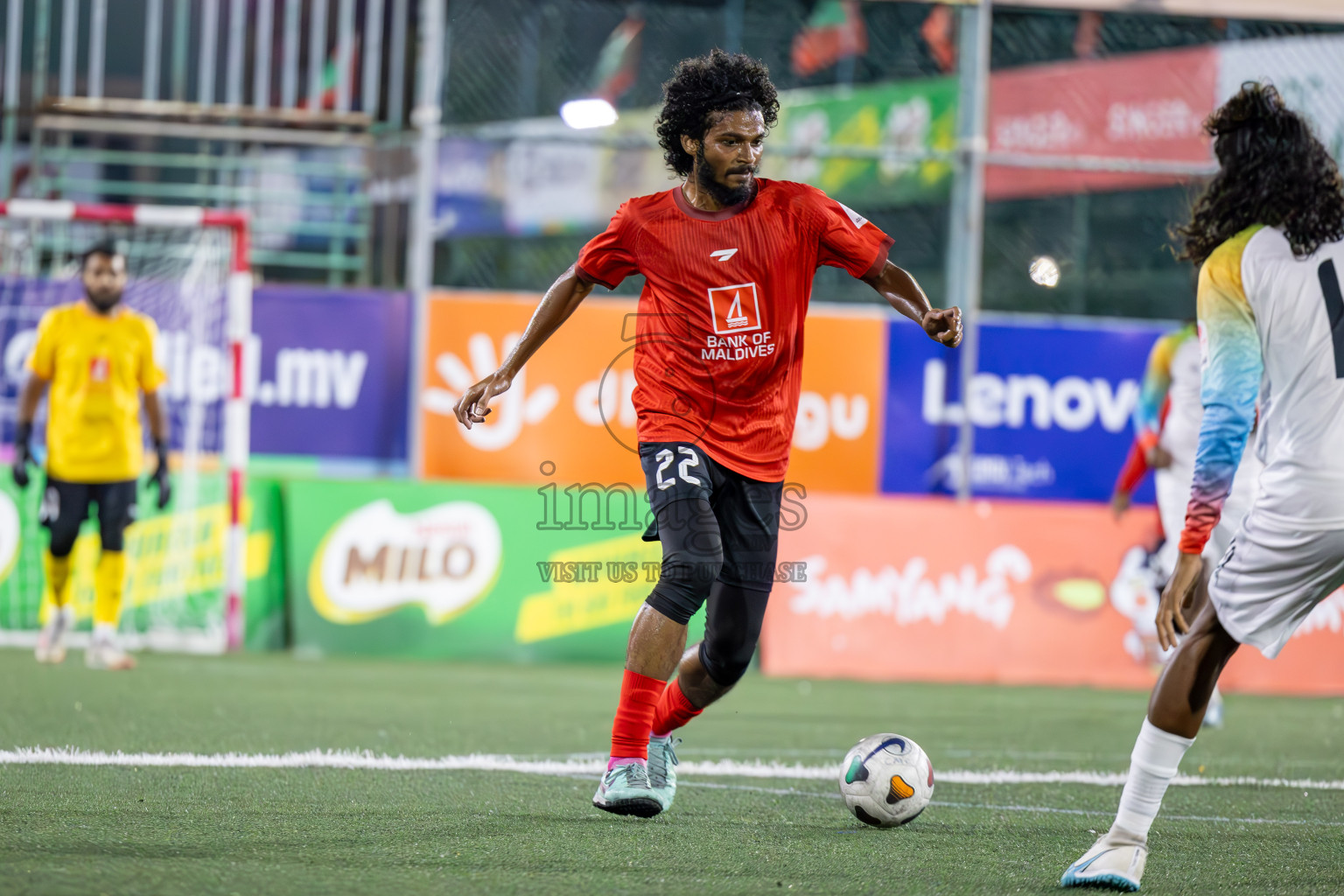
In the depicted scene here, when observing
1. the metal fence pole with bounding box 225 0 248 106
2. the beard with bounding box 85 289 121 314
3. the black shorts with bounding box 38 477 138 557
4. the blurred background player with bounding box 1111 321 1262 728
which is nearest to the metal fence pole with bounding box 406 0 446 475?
the metal fence pole with bounding box 225 0 248 106

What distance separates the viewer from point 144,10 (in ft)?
50.3

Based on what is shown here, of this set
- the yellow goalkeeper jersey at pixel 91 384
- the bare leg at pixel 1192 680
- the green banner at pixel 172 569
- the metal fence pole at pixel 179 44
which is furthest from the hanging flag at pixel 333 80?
the bare leg at pixel 1192 680

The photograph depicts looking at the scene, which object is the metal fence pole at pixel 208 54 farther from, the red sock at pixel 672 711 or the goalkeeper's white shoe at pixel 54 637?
the red sock at pixel 672 711

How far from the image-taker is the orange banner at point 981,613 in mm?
11570

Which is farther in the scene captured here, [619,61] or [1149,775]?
[619,61]

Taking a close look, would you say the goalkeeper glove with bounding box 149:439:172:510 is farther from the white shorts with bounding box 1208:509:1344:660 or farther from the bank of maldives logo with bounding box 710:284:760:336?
the white shorts with bounding box 1208:509:1344:660

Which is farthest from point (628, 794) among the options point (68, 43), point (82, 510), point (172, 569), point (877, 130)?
point (877, 130)

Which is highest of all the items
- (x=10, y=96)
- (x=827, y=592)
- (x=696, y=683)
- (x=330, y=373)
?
(x=10, y=96)

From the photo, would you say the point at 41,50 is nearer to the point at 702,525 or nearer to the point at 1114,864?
the point at 702,525

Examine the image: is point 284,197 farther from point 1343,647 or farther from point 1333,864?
point 1333,864

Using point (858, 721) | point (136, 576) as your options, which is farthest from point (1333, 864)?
point (136, 576)

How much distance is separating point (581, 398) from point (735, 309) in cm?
793

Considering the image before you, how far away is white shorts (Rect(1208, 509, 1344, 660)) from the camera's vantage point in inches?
151

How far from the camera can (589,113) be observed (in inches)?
590
